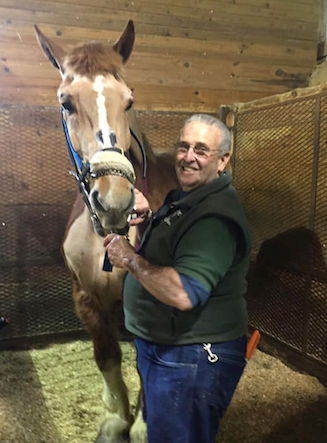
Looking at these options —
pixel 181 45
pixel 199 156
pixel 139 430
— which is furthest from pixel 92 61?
pixel 181 45

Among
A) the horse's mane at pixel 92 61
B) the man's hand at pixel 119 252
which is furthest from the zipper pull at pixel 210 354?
the horse's mane at pixel 92 61

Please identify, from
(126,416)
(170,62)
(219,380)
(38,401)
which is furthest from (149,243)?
(170,62)

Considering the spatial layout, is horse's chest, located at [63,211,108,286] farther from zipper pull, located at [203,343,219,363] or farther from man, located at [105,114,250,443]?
zipper pull, located at [203,343,219,363]

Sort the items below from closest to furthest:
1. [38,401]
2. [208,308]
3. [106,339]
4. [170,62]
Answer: [208,308], [106,339], [38,401], [170,62]

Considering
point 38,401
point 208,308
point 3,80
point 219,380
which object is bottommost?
point 38,401

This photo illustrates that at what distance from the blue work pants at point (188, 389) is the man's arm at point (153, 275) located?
0.17 metres

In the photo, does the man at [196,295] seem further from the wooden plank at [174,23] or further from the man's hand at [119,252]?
the wooden plank at [174,23]

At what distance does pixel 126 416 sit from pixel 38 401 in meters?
0.52

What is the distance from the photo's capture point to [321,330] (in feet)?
6.97

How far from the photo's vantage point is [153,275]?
86cm

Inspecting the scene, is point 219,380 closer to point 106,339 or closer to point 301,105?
point 106,339

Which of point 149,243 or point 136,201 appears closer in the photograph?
point 149,243

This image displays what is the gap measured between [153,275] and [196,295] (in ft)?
0.34

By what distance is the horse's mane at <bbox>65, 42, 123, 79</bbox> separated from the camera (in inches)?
50.4
